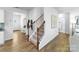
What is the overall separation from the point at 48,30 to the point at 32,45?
1.37 feet

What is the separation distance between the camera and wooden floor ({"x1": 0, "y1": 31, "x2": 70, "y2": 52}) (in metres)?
2.03

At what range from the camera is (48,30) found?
207 cm

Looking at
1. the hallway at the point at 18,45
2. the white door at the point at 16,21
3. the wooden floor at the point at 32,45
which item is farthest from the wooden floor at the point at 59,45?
the white door at the point at 16,21

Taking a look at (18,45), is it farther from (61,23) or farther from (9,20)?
(61,23)

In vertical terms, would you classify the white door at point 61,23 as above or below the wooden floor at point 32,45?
above

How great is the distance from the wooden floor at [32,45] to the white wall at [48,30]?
0.07 meters

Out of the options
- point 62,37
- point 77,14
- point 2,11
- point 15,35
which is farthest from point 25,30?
point 77,14

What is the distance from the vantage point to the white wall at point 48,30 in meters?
2.04

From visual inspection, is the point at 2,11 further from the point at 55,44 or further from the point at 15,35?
the point at 55,44

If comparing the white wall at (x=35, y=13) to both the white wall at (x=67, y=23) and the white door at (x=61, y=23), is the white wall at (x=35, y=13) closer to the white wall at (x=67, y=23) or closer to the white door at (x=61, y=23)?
the white door at (x=61, y=23)

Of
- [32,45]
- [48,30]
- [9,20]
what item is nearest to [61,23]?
[48,30]

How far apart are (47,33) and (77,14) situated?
664 millimetres
